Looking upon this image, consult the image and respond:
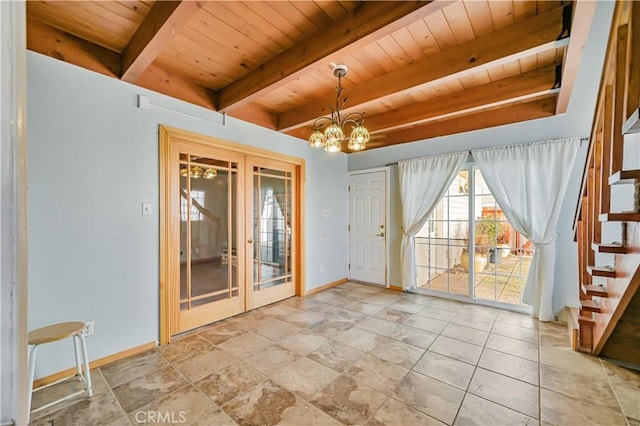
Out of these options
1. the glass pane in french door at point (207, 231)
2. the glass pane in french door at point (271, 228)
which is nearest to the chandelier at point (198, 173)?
the glass pane in french door at point (207, 231)

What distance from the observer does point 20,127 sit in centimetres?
45

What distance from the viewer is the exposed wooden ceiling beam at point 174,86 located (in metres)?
2.65

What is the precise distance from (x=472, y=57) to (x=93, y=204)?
3.43 metres

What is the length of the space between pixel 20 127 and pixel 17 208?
13 cm

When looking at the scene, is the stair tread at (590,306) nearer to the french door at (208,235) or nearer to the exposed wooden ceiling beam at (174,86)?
the french door at (208,235)

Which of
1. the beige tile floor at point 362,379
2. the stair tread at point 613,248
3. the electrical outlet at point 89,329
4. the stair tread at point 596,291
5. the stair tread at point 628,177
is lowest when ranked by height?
the beige tile floor at point 362,379

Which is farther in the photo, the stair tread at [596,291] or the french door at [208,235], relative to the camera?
the french door at [208,235]

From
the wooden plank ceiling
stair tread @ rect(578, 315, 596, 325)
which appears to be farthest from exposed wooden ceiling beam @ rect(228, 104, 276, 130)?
stair tread @ rect(578, 315, 596, 325)

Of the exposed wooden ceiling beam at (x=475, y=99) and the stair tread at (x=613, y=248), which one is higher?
the exposed wooden ceiling beam at (x=475, y=99)

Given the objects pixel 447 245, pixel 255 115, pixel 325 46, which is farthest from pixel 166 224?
pixel 447 245

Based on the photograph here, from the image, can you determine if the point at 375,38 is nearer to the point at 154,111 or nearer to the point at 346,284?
the point at 154,111

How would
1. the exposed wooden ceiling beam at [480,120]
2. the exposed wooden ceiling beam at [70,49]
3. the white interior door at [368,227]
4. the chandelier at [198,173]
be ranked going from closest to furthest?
1. the exposed wooden ceiling beam at [70,49]
2. the chandelier at [198,173]
3. the exposed wooden ceiling beam at [480,120]
4. the white interior door at [368,227]

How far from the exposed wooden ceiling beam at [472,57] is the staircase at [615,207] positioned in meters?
0.44

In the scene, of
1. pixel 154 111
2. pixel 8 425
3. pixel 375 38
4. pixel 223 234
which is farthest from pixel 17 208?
pixel 223 234
